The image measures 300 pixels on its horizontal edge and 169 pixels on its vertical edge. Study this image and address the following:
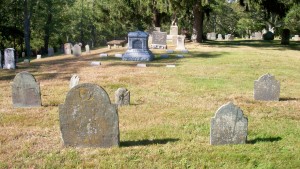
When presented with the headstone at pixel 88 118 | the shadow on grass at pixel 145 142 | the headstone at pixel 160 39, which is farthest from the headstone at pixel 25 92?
the headstone at pixel 160 39

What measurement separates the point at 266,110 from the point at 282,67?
10964 millimetres

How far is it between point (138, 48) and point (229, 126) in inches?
655

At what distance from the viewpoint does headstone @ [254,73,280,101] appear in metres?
11.0

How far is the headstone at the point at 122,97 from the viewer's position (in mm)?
→ 10141

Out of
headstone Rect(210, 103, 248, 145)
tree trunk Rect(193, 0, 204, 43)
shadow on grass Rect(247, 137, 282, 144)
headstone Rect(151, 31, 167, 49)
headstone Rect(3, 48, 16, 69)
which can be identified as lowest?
shadow on grass Rect(247, 137, 282, 144)

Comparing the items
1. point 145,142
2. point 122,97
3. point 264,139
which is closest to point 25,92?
point 122,97

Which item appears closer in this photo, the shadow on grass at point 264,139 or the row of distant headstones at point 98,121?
the row of distant headstones at point 98,121

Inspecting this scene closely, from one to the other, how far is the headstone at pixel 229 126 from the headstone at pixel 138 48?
15.9 meters

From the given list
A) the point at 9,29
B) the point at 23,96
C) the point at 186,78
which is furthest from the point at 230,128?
the point at 9,29

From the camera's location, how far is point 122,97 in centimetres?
1025

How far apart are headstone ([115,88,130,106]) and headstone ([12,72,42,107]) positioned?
238cm

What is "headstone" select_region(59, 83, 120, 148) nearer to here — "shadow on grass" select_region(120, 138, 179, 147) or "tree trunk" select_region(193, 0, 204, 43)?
"shadow on grass" select_region(120, 138, 179, 147)

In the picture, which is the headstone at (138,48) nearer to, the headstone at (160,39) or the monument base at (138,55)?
the monument base at (138,55)

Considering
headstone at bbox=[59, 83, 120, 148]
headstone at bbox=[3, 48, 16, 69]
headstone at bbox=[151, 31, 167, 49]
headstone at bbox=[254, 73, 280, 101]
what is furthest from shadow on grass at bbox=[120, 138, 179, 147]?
headstone at bbox=[151, 31, 167, 49]
